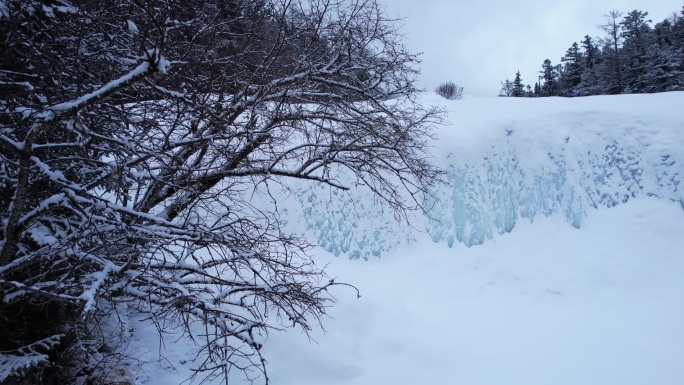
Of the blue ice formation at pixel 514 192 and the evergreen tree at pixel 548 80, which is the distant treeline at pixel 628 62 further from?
the blue ice formation at pixel 514 192

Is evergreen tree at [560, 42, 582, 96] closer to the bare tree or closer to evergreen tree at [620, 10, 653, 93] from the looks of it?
evergreen tree at [620, 10, 653, 93]

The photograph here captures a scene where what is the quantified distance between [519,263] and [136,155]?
7.71 m

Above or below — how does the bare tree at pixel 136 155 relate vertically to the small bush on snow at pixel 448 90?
below

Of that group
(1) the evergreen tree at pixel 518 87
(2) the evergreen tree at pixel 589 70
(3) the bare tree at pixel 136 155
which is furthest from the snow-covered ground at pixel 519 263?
(1) the evergreen tree at pixel 518 87

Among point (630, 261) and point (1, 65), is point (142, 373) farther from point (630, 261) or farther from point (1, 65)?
point (630, 261)

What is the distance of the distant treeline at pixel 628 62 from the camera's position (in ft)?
77.4

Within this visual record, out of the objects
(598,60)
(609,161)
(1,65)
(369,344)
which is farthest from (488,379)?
(598,60)

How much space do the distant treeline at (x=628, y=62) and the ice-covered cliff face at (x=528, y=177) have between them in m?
17.2

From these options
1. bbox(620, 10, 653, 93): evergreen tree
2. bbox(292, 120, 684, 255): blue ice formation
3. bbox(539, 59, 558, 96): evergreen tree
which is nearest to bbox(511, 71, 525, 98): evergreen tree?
bbox(539, 59, 558, 96): evergreen tree

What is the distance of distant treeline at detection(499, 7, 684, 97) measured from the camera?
23578 millimetres

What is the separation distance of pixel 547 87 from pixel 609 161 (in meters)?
28.9

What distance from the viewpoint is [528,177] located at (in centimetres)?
960

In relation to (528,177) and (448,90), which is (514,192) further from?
(448,90)

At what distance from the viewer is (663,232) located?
8.00 m
